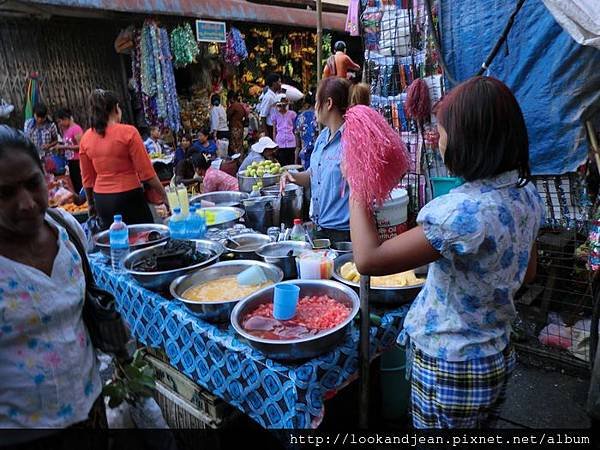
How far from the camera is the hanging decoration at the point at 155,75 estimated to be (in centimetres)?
767

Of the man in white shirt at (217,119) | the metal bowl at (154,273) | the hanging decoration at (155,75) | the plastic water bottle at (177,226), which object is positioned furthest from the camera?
the man in white shirt at (217,119)

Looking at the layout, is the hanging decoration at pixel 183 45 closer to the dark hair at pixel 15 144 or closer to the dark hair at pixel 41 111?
the dark hair at pixel 41 111

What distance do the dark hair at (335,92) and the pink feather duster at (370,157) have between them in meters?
1.60

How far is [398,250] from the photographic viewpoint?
130 cm

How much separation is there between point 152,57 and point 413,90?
5.65 meters

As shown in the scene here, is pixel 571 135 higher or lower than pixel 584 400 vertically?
higher

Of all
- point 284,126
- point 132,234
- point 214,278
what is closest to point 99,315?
point 214,278

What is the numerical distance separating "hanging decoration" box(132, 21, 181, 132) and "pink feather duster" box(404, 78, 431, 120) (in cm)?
544

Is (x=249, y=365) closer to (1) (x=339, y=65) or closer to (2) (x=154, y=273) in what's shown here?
(2) (x=154, y=273)

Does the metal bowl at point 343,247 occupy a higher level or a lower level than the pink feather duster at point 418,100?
lower

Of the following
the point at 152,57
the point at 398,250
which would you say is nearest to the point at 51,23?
the point at 152,57

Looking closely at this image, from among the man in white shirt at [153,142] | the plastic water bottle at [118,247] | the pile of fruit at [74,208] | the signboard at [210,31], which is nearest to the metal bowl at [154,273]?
the plastic water bottle at [118,247]

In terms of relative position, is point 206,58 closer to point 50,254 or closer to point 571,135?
point 571,135

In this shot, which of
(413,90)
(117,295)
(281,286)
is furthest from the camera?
(413,90)
